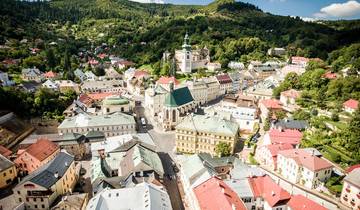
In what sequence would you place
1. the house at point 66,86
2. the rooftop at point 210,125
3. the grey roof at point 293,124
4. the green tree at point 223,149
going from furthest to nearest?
the house at point 66,86 → the grey roof at point 293,124 → the rooftop at point 210,125 → the green tree at point 223,149

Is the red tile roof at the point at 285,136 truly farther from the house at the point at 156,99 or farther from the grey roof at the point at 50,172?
the grey roof at the point at 50,172

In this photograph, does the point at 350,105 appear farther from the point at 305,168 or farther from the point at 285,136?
the point at 305,168

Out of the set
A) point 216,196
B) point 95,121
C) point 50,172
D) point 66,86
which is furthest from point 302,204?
point 66,86

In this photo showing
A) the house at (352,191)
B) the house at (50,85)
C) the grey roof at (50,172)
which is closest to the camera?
the house at (352,191)

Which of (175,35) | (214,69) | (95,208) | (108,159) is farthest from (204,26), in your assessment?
(95,208)

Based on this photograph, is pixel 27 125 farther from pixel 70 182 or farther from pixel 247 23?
pixel 247 23

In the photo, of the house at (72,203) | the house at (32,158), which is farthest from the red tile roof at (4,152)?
the house at (72,203)

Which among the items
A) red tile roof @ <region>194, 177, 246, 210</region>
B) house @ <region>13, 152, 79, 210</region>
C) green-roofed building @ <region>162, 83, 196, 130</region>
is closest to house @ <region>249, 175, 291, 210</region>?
red tile roof @ <region>194, 177, 246, 210</region>
